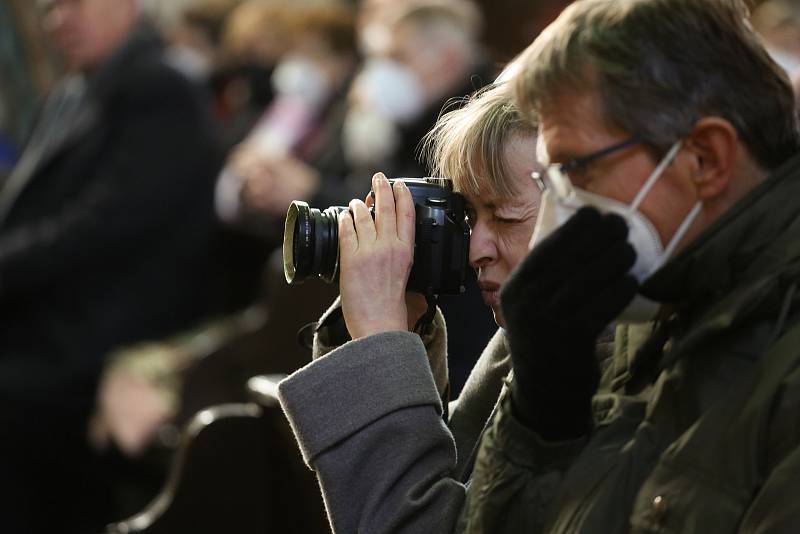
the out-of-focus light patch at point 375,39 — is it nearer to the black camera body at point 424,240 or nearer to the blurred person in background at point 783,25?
the blurred person in background at point 783,25

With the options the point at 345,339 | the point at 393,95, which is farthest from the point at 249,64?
the point at 345,339

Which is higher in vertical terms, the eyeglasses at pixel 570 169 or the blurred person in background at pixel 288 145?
the eyeglasses at pixel 570 169

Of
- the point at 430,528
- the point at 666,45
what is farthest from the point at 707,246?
the point at 430,528

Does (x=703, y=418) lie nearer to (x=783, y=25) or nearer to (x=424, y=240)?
(x=424, y=240)

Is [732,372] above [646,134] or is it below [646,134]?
below

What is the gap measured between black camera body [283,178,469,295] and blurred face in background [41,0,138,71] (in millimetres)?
2687

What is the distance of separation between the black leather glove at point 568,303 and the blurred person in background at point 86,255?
292 centimetres

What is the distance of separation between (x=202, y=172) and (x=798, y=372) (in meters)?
3.28

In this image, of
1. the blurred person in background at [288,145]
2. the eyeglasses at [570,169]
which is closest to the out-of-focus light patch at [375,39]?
the blurred person in background at [288,145]

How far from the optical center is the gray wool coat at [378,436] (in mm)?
1734

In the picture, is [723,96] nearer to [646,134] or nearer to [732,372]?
[646,134]

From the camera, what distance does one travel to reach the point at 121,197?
14.0 feet

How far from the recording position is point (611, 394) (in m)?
1.58

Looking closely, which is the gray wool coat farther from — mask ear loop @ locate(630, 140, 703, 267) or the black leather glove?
mask ear loop @ locate(630, 140, 703, 267)
